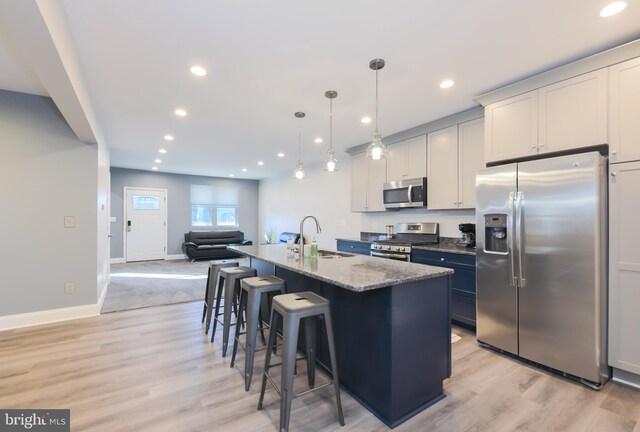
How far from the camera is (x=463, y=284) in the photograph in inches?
124

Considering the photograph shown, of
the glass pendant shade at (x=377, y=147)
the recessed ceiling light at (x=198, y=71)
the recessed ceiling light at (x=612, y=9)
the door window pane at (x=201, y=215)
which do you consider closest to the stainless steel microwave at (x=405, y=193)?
the glass pendant shade at (x=377, y=147)

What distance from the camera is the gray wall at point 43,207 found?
10.6 ft

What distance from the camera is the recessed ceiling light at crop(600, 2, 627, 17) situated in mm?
1774

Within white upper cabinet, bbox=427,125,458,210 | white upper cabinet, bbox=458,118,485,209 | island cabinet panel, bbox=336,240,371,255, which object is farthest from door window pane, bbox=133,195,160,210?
white upper cabinet, bbox=458,118,485,209

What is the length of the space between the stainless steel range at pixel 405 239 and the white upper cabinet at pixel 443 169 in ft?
1.39

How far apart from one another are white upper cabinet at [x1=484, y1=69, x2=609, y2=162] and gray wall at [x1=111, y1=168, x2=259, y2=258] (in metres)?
7.92

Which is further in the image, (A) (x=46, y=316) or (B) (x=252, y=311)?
(A) (x=46, y=316)

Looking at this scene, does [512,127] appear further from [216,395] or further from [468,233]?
[216,395]

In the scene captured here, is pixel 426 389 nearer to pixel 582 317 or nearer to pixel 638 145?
pixel 582 317

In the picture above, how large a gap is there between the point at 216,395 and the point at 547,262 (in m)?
2.76

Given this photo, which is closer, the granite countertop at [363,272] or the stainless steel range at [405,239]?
the granite countertop at [363,272]

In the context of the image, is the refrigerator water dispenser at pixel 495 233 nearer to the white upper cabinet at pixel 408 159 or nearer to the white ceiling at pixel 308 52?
the white ceiling at pixel 308 52

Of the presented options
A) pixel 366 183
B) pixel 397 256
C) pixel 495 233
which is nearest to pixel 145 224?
pixel 366 183

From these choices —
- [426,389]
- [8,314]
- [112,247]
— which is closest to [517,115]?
[426,389]
